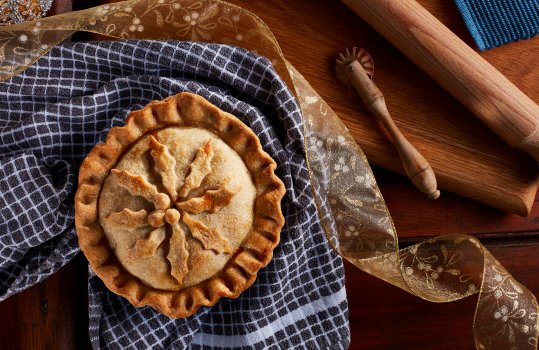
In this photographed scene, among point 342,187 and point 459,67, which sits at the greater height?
point 459,67

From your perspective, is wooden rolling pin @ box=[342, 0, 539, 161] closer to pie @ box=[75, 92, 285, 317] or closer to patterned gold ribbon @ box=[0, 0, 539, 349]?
patterned gold ribbon @ box=[0, 0, 539, 349]

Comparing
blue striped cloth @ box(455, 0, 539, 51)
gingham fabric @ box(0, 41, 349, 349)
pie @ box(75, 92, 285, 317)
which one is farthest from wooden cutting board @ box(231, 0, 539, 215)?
pie @ box(75, 92, 285, 317)

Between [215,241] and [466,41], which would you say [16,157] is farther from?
[466,41]

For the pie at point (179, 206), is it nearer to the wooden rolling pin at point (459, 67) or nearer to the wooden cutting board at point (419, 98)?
the wooden cutting board at point (419, 98)

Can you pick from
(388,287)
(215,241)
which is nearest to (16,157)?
(215,241)

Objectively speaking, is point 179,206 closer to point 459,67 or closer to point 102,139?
point 102,139

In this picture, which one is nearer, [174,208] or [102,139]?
[174,208]

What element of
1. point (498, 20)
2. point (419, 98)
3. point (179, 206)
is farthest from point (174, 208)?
point (498, 20)
